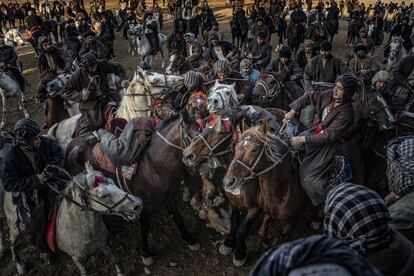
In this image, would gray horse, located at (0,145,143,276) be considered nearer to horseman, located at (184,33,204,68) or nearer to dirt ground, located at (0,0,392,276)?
dirt ground, located at (0,0,392,276)

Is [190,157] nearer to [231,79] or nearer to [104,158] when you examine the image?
[104,158]

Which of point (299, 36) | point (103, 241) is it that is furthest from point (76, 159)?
point (299, 36)

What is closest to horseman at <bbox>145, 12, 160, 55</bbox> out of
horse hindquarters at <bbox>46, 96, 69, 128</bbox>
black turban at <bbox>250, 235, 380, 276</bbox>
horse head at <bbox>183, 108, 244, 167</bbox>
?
horse hindquarters at <bbox>46, 96, 69, 128</bbox>

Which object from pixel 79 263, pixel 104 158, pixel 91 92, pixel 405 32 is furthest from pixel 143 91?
pixel 405 32

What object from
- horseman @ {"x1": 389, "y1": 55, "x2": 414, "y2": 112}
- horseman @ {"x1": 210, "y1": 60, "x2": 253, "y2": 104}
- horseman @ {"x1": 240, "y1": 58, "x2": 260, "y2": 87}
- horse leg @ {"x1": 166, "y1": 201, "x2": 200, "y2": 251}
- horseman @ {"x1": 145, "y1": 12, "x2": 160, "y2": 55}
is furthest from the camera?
horseman @ {"x1": 145, "y1": 12, "x2": 160, "y2": 55}

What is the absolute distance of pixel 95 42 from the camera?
11953 millimetres

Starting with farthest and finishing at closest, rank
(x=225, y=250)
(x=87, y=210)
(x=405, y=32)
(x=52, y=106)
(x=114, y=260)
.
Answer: (x=405, y=32) → (x=52, y=106) → (x=225, y=250) → (x=114, y=260) → (x=87, y=210)

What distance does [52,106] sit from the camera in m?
7.11

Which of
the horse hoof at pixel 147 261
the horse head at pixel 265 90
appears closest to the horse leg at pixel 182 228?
the horse hoof at pixel 147 261

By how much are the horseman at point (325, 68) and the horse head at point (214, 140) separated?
328 centimetres

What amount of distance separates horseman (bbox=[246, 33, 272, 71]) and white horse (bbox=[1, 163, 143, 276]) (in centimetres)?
780

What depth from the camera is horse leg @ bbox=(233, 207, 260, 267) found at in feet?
16.0

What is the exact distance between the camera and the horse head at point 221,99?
4.97m

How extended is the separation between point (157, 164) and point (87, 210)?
116 cm
